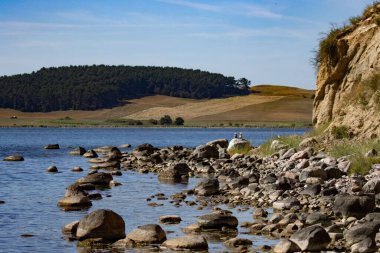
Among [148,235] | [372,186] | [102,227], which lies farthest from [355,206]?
[102,227]

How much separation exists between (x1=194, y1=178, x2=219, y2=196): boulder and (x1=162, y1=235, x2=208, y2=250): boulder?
8848 millimetres

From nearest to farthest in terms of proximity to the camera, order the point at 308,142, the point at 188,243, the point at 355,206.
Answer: the point at 188,243, the point at 355,206, the point at 308,142

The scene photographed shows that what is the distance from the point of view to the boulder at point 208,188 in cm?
2387

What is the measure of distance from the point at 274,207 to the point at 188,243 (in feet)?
17.4

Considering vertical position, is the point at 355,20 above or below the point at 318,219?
above

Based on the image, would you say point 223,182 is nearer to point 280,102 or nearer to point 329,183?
point 329,183

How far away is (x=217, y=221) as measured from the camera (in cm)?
1703

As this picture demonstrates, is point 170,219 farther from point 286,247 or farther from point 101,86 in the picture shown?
point 101,86

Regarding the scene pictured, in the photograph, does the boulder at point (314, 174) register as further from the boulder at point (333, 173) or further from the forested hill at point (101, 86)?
the forested hill at point (101, 86)

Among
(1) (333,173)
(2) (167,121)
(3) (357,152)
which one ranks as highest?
(3) (357,152)

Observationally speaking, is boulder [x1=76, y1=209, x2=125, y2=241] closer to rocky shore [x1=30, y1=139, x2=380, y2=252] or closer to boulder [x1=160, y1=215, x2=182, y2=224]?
rocky shore [x1=30, y1=139, x2=380, y2=252]

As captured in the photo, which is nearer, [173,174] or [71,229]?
[71,229]

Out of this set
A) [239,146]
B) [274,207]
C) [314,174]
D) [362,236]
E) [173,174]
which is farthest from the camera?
[239,146]

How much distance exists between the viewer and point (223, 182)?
1076 inches
